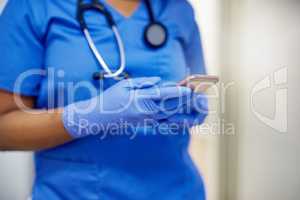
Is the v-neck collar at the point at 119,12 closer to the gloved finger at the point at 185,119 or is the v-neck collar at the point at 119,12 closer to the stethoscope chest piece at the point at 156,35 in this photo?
the stethoscope chest piece at the point at 156,35

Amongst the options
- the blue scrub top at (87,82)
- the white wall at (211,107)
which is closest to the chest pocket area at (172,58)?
the blue scrub top at (87,82)

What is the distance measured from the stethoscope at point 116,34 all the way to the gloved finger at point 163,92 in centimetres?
6

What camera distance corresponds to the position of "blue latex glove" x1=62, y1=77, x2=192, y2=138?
69 centimetres

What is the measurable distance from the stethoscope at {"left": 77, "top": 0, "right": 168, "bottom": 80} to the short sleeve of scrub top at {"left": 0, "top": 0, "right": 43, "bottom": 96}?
94 millimetres

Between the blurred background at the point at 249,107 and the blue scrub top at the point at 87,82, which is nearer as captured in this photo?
the blue scrub top at the point at 87,82

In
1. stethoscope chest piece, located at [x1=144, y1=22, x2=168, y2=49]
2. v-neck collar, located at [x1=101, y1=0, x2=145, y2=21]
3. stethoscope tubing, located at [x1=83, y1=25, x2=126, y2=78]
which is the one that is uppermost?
v-neck collar, located at [x1=101, y1=0, x2=145, y2=21]

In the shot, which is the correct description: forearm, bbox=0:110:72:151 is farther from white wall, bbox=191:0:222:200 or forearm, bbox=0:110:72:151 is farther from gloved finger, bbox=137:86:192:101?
white wall, bbox=191:0:222:200

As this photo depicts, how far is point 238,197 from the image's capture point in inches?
44.1

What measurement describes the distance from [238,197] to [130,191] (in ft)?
1.68

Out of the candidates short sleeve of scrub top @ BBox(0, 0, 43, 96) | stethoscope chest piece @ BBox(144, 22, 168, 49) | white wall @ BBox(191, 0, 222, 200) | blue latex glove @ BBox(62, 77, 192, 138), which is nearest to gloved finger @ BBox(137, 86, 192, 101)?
blue latex glove @ BBox(62, 77, 192, 138)

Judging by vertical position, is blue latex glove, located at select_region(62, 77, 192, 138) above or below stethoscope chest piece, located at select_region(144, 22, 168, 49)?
below

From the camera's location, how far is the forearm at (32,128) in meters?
0.68

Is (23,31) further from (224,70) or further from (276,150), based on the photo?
(276,150)

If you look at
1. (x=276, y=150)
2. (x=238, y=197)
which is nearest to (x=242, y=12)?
(x=276, y=150)
